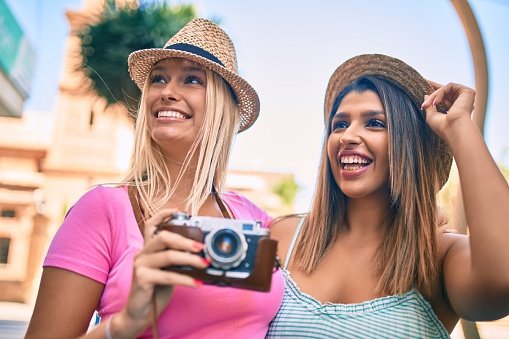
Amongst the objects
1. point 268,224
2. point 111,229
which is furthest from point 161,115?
point 268,224

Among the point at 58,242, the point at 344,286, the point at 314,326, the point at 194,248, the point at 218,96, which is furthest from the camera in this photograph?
the point at 218,96

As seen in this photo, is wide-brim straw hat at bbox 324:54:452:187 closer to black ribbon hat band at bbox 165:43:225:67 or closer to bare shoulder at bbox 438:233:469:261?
bare shoulder at bbox 438:233:469:261

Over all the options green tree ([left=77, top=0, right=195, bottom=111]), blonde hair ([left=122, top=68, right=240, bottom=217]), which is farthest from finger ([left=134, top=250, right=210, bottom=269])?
green tree ([left=77, top=0, right=195, bottom=111])

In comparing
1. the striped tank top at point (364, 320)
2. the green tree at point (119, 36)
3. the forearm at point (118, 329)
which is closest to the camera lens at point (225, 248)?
the forearm at point (118, 329)

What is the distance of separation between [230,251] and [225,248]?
0.7 inches

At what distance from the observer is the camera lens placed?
158cm

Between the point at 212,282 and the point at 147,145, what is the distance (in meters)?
0.86

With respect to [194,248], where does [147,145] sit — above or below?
above

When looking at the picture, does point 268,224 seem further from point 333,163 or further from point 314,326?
point 314,326

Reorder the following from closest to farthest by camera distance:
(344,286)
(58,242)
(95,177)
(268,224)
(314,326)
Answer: (58,242) → (314,326) → (344,286) → (268,224) → (95,177)

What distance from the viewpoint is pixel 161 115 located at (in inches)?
85.8

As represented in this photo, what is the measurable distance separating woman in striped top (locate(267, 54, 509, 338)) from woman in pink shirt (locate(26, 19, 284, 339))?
21 cm

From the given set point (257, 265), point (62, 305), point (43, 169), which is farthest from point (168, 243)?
point (43, 169)

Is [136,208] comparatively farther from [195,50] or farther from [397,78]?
[397,78]
